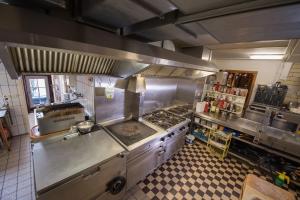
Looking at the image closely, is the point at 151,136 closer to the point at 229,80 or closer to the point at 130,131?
the point at 130,131

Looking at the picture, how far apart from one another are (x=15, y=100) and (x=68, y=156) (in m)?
2.63

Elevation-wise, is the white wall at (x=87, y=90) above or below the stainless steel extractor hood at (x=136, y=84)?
below

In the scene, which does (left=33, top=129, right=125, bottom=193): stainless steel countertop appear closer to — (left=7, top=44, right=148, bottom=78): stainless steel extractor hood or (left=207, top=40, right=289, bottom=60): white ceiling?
(left=7, top=44, right=148, bottom=78): stainless steel extractor hood

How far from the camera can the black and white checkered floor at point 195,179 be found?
1.84m

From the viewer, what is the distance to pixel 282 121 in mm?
2682

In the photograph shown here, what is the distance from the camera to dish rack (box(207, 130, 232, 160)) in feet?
8.55

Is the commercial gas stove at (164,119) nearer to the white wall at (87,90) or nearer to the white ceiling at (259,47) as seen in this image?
the white wall at (87,90)

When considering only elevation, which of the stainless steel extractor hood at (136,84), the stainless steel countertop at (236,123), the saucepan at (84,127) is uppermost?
the stainless steel extractor hood at (136,84)

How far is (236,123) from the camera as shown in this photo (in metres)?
2.73

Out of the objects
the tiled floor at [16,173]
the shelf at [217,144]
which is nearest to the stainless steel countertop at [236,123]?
the shelf at [217,144]

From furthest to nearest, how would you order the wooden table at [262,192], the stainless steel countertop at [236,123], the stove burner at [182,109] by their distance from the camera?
the stove burner at [182,109] < the stainless steel countertop at [236,123] < the wooden table at [262,192]

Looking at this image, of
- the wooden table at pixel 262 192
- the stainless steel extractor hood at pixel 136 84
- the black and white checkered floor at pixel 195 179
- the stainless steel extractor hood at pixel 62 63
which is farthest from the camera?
the black and white checkered floor at pixel 195 179

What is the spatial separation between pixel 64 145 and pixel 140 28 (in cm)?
141

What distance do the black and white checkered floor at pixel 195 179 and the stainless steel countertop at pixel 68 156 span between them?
867 mm
